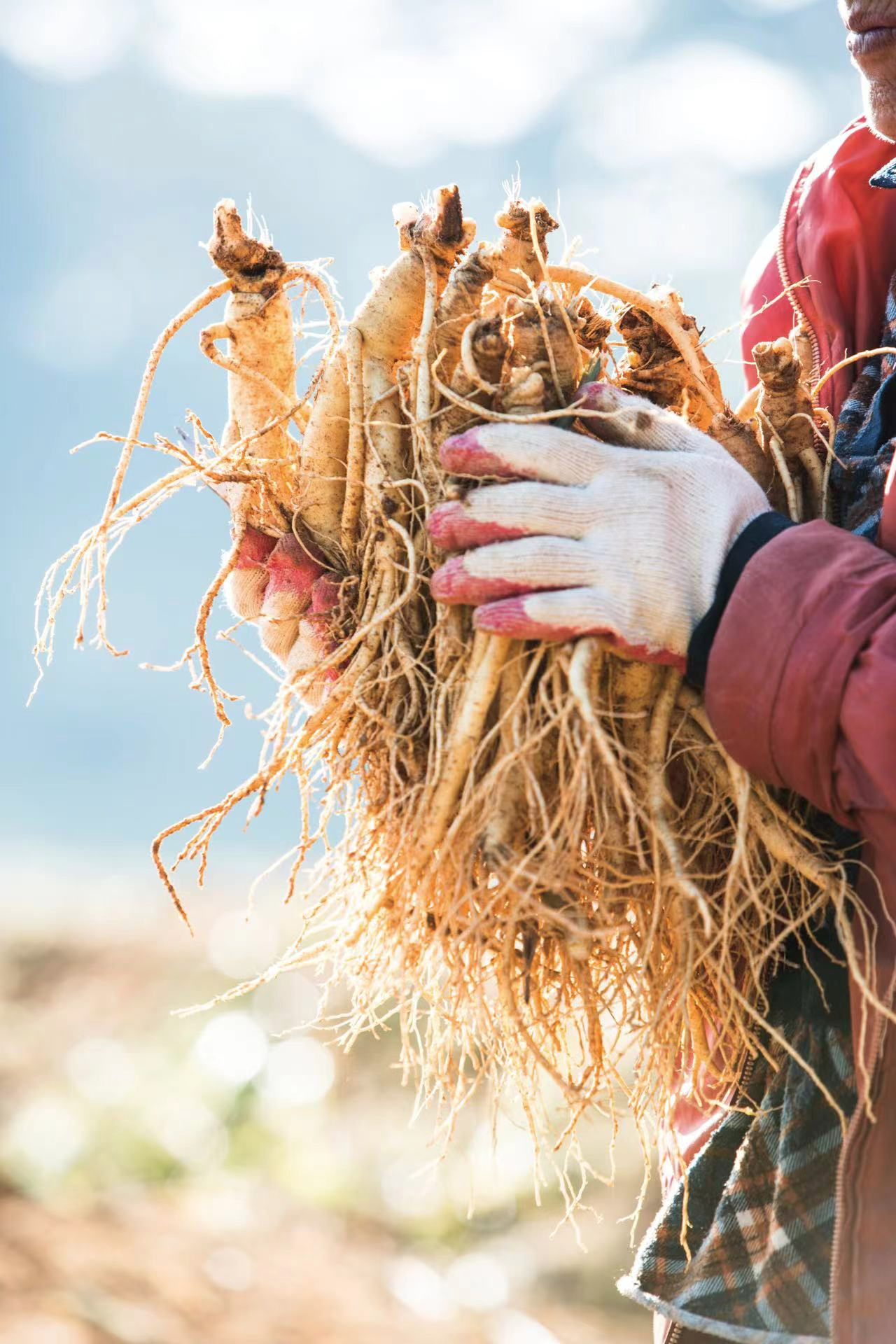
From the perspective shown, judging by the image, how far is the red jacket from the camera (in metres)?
0.83

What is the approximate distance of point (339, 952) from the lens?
1.25 m

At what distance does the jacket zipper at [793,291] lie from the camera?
1300 millimetres

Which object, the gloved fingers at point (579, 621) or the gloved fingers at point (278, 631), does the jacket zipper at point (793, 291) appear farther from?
the gloved fingers at point (278, 631)

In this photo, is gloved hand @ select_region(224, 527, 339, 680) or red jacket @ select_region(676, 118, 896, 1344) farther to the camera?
gloved hand @ select_region(224, 527, 339, 680)

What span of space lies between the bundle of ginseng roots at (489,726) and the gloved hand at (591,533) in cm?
4

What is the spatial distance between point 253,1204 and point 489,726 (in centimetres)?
373

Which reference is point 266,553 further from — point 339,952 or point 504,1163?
point 504,1163

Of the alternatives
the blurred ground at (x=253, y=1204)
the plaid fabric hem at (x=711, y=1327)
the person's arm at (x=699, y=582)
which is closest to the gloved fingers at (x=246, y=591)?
the person's arm at (x=699, y=582)

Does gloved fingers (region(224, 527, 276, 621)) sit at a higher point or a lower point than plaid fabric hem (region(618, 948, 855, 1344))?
higher

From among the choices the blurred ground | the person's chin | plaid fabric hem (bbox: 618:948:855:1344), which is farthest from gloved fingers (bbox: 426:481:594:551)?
the blurred ground

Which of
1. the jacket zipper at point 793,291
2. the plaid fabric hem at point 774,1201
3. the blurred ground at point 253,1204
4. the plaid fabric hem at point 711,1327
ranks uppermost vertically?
the jacket zipper at point 793,291

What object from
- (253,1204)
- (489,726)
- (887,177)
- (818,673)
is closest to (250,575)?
(489,726)

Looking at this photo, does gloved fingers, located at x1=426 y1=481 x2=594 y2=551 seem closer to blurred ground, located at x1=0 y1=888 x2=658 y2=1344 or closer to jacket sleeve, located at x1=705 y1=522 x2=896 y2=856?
jacket sleeve, located at x1=705 y1=522 x2=896 y2=856

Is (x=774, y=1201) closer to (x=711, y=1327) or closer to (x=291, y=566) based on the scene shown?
(x=711, y=1327)
